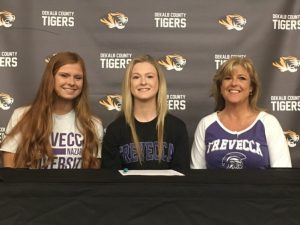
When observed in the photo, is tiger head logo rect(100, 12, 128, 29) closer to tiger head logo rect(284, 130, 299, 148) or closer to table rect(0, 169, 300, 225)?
tiger head logo rect(284, 130, 299, 148)

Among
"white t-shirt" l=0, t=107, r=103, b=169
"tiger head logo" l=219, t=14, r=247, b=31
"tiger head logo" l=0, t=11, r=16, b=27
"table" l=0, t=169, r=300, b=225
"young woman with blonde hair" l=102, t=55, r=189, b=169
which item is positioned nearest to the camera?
"table" l=0, t=169, r=300, b=225

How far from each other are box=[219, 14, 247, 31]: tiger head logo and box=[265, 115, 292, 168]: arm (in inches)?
33.2

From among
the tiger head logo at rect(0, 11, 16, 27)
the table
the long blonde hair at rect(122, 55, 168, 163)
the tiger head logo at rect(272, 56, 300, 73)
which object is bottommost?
the table

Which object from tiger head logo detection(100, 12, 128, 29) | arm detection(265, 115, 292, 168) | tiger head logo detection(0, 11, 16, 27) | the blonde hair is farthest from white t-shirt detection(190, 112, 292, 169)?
tiger head logo detection(0, 11, 16, 27)

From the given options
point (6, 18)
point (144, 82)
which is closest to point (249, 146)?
point (144, 82)

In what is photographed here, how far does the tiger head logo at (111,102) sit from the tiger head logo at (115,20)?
402 mm

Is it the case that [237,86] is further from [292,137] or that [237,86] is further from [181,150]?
[292,137]

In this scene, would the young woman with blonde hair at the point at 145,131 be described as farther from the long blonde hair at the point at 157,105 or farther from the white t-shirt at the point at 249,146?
the white t-shirt at the point at 249,146

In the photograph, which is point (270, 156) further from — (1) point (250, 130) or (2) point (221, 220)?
(2) point (221, 220)

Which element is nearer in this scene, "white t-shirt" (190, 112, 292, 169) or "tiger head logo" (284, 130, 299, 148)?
"white t-shirt" (190, 112, 292, 169)

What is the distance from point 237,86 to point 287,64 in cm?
77

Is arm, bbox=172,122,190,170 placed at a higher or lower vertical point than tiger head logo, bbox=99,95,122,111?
lower

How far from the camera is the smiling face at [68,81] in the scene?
1.73 meters

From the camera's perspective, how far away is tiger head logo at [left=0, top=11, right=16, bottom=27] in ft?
7.30
